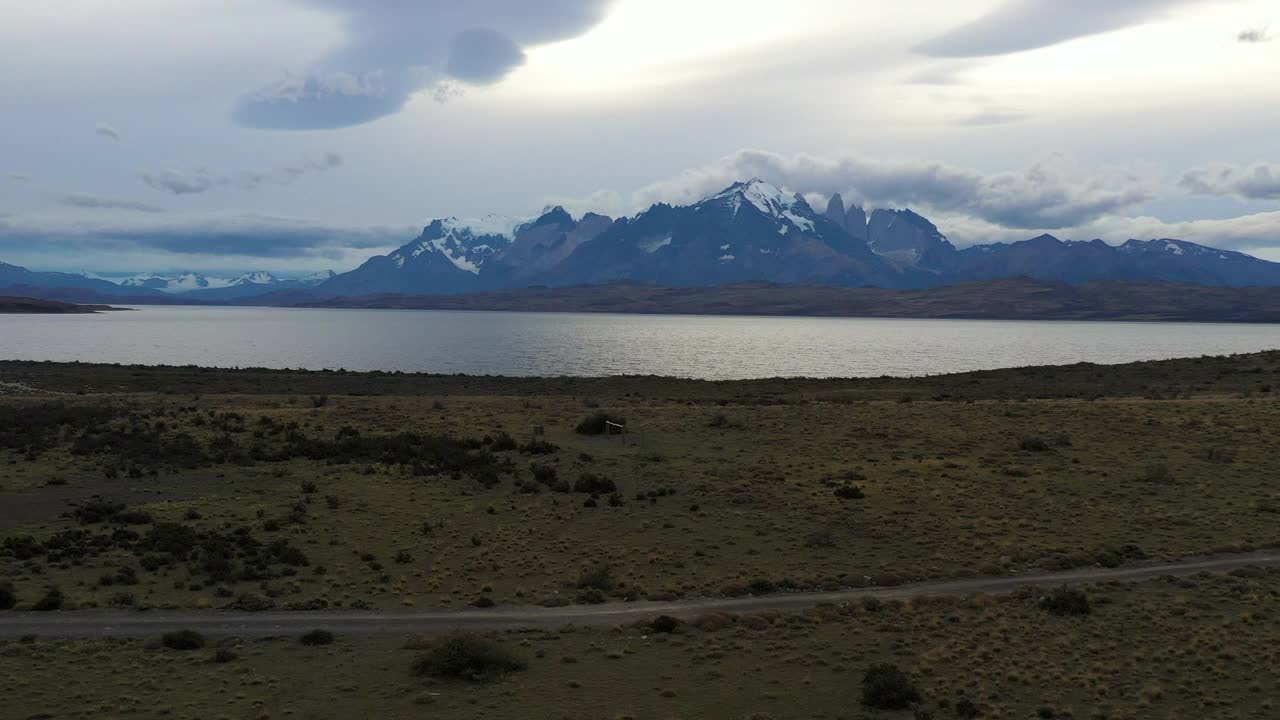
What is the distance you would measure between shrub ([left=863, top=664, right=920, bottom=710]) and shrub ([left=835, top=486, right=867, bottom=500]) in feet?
66.1

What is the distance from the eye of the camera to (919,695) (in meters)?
21.3

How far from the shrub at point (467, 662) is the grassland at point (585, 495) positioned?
499 centimetres

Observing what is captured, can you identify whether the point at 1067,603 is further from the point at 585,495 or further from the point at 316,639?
the point at 316,639

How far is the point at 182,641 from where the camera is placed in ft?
77.3

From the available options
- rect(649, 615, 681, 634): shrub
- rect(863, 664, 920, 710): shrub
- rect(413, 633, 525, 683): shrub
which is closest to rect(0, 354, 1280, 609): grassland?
rect(649, 615, 681, 634): shrub

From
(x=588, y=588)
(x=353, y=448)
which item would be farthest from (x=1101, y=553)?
(x=353, y=448)

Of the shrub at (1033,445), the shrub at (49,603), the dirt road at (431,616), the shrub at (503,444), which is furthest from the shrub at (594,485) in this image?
the shrub at (1033,445)

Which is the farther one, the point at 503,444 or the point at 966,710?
the point at 503,444

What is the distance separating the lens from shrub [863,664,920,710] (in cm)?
2097

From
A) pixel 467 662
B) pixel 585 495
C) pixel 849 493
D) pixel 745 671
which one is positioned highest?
pixel 849 493

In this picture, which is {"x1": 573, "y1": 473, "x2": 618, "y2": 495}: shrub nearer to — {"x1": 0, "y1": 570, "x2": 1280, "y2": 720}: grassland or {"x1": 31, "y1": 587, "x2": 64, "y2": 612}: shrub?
{"x1": 0, "y1": 570, "x2": 1280, "y2": 720}: grassland

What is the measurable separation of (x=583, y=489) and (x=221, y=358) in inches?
5642

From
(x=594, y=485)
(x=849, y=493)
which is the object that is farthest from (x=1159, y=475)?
(x=594, y=485)

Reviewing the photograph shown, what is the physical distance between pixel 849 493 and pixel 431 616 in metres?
22.6
